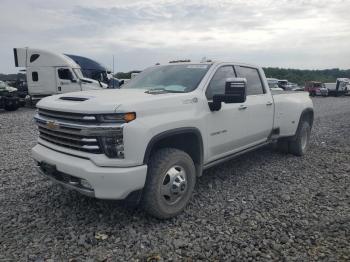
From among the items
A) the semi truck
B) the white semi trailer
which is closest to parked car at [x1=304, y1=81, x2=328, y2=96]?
the white semi trailer

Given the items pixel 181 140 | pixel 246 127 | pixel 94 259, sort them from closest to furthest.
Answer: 1. pixel 94 259
2. pixel 181 140
3. pixel 246 127

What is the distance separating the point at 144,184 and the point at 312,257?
1.77 m

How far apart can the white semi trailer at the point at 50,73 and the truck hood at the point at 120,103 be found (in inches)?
589

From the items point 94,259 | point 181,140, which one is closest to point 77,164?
point 94,259

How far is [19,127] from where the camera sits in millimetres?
11391

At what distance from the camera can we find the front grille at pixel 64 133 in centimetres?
330

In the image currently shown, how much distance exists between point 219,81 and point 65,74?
15.5 metres

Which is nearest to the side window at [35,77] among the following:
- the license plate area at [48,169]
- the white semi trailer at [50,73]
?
the white semi trailer at [50,73]

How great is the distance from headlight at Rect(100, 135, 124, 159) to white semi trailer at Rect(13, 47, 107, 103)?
51.1 feet

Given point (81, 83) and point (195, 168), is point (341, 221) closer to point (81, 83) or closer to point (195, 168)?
point (195, 168)

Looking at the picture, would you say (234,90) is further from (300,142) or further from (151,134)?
(300,142)

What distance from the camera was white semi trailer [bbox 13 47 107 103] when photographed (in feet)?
60.0

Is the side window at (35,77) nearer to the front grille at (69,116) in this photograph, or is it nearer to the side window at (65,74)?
the side window at (65,74)

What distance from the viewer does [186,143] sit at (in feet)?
13.6
